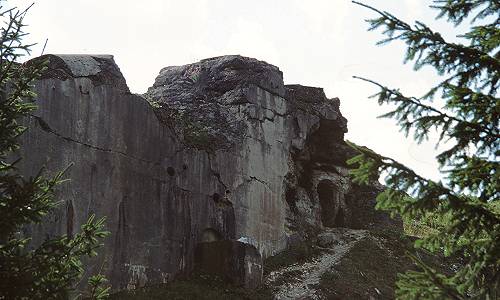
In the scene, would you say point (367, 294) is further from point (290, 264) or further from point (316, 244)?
point (316, 244)

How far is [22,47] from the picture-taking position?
701 centimetres

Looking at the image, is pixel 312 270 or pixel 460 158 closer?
pixel 460 158

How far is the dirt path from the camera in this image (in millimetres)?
17547

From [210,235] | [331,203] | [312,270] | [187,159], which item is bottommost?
[312,270]

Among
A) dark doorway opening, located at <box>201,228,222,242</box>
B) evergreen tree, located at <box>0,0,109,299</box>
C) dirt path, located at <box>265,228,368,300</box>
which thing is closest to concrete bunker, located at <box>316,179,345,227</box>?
dirt path, located at <box>265,228,368,300</box>

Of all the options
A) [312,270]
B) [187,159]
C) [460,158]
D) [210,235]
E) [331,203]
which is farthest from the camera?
[331,203]

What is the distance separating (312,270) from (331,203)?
22.4 feet

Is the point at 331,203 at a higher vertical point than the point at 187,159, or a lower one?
lower

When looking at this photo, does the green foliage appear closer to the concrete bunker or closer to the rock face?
the rock face

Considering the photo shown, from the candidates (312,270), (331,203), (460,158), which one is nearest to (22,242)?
(460,158)

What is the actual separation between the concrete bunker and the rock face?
0.15ft

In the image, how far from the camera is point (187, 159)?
720 inches

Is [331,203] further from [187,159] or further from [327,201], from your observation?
[187,159]

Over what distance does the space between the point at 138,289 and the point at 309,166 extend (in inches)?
475
